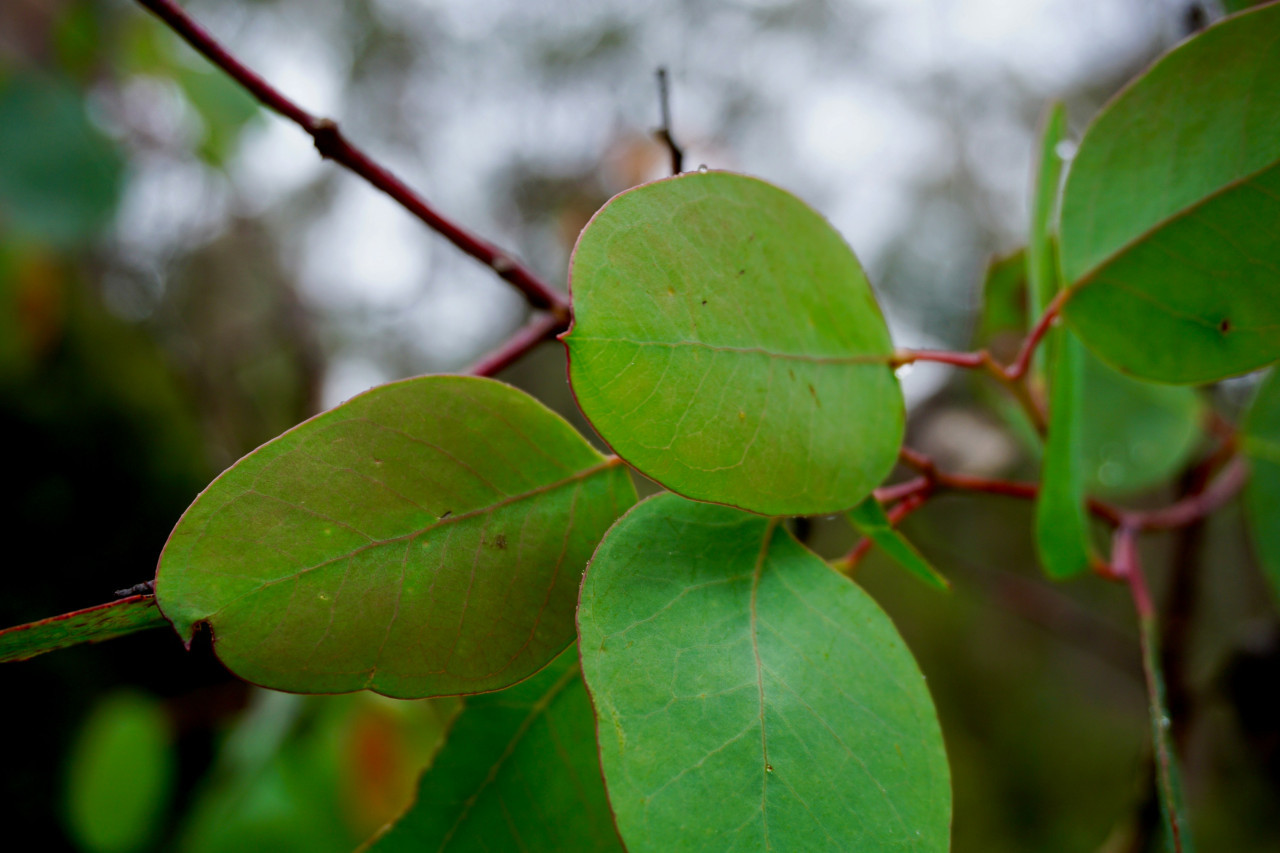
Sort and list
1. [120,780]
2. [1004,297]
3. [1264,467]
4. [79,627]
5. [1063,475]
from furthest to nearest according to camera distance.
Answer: [120,780] → [1004,297] → [1264,467] → [1063,475] → [79,627]

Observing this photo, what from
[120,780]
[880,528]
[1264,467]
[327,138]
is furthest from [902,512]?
[120,780]

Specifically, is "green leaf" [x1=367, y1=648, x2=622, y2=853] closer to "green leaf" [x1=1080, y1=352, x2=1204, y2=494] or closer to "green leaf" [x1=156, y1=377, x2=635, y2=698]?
"green leaf" [x1=156, y1=377, x2=635, y2=698]

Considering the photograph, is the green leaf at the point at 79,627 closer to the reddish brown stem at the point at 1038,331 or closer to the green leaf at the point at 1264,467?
the reddish brown stem at the point at 1038,331

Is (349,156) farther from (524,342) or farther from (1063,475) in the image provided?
(1063,475)

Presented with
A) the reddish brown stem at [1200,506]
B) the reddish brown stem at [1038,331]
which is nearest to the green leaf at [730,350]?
the reddish brown stem at [1038,331]

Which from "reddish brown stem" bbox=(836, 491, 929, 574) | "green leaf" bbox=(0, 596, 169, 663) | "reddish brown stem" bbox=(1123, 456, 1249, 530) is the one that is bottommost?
"reddish brown stem" bbox=(1123, 456, 1249, 530)

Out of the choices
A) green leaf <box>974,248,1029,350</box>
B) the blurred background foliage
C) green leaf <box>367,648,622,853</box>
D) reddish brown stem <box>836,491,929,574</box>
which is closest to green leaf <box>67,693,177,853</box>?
the blurred background foliage
